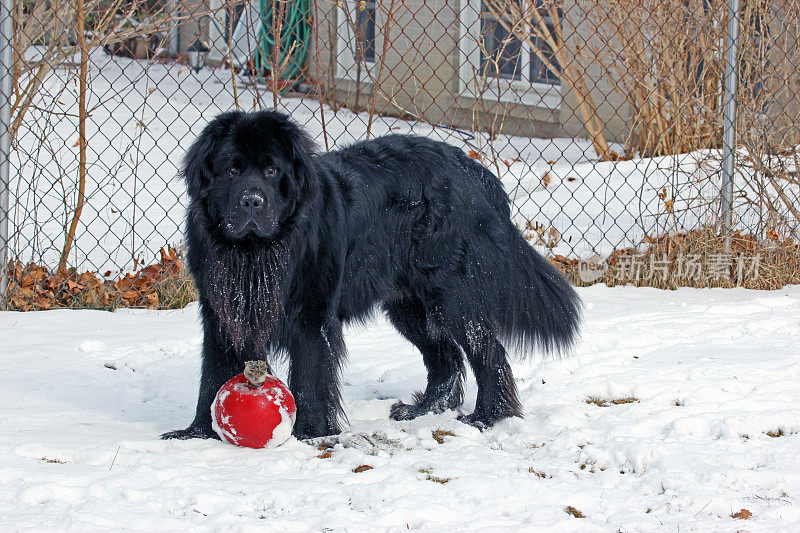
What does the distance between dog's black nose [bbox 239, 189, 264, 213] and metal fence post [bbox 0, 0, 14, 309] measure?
2228 mm

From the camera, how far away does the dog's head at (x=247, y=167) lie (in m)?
2.59

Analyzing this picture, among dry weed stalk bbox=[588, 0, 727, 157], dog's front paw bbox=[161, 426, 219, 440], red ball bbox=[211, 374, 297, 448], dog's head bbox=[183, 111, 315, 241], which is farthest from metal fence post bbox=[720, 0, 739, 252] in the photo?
dog's front paw bbox=[161, 426, 219, 440]

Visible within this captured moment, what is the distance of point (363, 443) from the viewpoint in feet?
8.61

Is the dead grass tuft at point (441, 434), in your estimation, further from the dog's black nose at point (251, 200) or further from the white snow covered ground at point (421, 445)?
the dog's black nose at point (251, 200)

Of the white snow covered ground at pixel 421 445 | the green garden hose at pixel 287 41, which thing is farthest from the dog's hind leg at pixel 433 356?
the green garden hose at pixel 287 41

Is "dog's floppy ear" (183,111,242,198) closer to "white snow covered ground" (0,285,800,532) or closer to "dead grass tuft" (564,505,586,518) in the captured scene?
"white snow covered ground" (0,285,800,532)

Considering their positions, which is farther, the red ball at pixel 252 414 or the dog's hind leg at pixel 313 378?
the dog's hind leg at pixel 313 378

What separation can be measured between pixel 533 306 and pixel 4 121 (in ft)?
9.64

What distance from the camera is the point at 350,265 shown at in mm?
2871

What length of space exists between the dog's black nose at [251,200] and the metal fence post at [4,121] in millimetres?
2228

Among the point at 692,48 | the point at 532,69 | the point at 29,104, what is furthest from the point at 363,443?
the point at 532,69

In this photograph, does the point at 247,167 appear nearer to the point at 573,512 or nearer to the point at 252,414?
the point at 252,414

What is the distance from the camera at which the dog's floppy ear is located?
261 cm

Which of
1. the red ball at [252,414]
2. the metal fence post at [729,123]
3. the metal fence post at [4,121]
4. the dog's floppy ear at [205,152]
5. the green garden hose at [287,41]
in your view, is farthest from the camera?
the metal fence post at [729,123]
